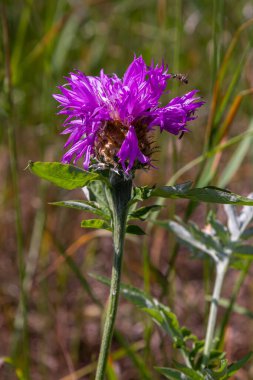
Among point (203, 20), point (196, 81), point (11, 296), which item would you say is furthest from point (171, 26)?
point (11, 296)

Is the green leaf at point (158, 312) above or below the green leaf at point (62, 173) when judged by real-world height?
below

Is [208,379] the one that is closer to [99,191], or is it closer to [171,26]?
[99,191]

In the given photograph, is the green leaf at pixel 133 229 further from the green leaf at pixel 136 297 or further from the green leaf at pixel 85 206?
the green leaf at pixel 136 297

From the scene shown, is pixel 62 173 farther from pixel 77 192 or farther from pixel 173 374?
pixel 77 192

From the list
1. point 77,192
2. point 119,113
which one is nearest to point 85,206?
point 119,113

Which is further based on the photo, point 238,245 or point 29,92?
point 29,92

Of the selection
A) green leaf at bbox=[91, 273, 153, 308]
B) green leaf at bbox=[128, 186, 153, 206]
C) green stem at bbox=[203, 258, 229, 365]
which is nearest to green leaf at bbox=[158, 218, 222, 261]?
green stem at bbox=[203, 258, 229, 365]

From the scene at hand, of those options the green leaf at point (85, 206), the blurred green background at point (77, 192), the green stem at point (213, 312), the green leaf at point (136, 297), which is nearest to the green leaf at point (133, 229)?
the green leaf at point (85, 206)
